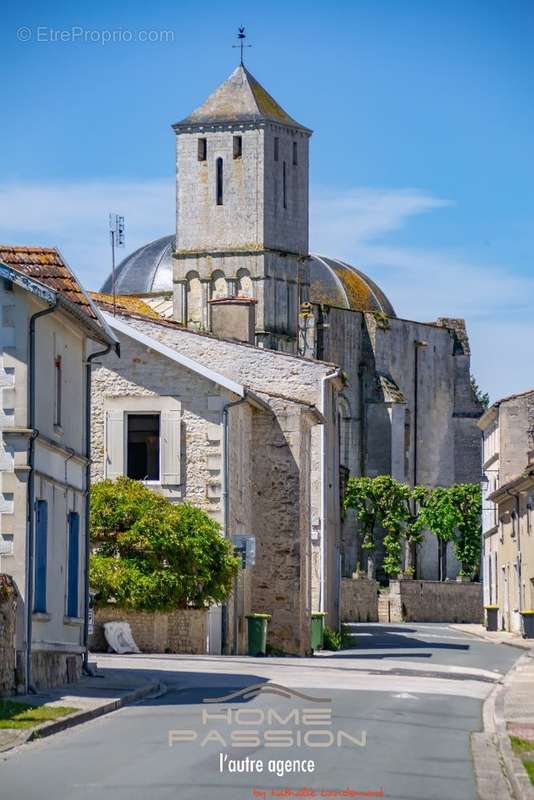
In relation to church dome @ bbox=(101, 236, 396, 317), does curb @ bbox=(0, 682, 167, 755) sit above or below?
below

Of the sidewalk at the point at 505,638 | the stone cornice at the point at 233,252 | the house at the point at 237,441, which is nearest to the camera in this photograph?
the house at the point at 237,441

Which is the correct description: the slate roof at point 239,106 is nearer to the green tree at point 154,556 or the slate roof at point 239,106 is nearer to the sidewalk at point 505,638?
the sidewalk at point 505,638

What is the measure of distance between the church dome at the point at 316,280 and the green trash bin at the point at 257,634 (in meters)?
71.5

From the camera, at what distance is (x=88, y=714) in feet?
67.2

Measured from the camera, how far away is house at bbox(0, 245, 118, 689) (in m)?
24.2


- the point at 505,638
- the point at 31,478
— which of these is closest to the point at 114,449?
the point at 31,478

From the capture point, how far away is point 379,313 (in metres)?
105

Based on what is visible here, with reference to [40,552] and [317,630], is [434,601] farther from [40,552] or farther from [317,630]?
[40,552]

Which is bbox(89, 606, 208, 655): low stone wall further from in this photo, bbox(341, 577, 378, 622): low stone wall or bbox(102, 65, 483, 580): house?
bbox(102, 65, 483, 580): house

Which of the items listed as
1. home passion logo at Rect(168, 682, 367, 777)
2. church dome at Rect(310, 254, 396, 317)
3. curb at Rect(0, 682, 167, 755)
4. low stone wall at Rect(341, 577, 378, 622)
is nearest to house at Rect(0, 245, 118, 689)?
curb at Rect(0, 682, 167, 755)

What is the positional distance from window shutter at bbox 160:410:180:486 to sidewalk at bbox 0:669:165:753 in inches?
386

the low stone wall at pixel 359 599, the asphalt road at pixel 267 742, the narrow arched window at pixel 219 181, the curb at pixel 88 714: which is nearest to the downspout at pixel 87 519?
the asphalt road at pixel 267 742

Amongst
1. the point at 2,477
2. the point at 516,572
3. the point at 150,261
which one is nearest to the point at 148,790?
the point at 2,477

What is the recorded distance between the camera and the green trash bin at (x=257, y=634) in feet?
127
